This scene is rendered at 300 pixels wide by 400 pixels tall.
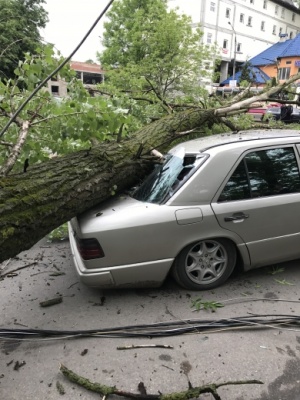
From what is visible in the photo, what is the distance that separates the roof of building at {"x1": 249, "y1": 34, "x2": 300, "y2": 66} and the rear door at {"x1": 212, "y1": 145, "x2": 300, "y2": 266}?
39091mm

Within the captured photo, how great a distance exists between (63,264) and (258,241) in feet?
7.63

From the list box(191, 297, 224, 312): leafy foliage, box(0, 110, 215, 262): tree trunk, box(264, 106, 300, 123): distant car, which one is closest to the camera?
box(0, 110, 215, 262): tree trunk

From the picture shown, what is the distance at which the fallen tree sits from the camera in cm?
254

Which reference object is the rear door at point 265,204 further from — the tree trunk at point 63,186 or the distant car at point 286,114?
the distant car at point 286,114

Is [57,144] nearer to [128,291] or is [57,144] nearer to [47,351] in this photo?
[128,291]

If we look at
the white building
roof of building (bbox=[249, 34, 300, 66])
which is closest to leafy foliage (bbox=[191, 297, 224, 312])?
the white building

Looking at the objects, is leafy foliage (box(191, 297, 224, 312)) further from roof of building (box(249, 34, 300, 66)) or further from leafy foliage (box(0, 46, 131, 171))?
roof of building (box(249, 34, 300, 66))

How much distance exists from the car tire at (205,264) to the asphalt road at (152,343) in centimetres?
12

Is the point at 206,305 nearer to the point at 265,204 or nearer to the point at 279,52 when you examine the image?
the point at 265,204

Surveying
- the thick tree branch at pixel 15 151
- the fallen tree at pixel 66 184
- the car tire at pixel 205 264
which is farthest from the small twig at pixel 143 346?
the thick tree branch at pixel 15 151

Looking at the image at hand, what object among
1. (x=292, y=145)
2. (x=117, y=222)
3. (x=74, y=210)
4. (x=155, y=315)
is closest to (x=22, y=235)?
(x=74, y=210)

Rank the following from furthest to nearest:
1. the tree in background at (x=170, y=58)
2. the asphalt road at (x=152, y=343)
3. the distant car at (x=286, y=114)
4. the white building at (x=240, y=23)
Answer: the white building at (x=240, y=23), the distant car at (x=286, y=114), the tree in background at (x=170, y=58), the asphalt road at (x=152, y=343)

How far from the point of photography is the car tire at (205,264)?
3.17m

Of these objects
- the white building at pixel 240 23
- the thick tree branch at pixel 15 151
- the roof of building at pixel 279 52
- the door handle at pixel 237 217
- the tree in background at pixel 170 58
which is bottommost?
the door handle at pixel 237 217
